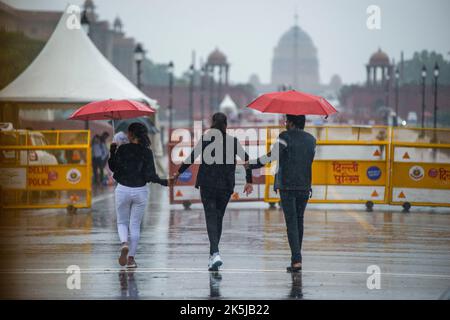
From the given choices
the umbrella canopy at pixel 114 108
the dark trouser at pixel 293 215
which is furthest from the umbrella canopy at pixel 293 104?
the umbrella canopy at pixel 114 108

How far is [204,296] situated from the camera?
9883 mm

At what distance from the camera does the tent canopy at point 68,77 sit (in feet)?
85.4

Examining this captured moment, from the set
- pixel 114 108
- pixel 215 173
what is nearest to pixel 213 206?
pixel 215 173

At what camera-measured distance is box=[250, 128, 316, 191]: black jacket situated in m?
11.6

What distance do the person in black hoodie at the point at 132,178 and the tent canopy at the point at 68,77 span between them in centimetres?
1438

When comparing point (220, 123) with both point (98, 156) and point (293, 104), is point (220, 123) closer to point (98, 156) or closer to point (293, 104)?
point (293, 104)

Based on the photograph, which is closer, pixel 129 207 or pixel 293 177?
pixel 293 177

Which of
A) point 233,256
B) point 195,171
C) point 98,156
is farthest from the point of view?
point 98,156

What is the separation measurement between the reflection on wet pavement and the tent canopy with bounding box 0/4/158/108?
6.67 metres

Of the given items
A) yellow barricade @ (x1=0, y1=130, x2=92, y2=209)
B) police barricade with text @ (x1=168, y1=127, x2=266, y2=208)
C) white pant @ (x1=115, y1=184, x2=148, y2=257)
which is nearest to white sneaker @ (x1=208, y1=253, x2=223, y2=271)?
white pant @ (x1=115, y1=184, x2=148, y2=257)

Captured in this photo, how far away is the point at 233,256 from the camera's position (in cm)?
1315

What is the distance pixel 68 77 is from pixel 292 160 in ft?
52.3

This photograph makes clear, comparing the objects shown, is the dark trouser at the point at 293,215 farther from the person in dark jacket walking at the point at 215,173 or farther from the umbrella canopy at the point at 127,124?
A: the umbrella canopy at the point at 127,124

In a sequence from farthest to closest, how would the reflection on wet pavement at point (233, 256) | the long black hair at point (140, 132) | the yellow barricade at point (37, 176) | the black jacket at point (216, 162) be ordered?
the yellow barricade at point (37, 176) < the long black hair at point (140, 132) < the black jacket at point (216, 162) < the reflection on wet pavement at point (233, 256)
